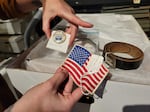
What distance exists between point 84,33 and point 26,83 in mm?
263

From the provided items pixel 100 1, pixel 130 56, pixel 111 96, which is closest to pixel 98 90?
pixel 111 96

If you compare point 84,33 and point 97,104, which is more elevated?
point 84,33

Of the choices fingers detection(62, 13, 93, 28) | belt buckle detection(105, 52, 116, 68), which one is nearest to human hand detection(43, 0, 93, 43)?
fingers detection(62, 13, 93, 28)

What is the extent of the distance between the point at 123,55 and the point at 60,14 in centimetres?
22

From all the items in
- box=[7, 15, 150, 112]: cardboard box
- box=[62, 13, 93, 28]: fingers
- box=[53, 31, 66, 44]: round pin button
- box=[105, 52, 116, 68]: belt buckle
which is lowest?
box=[7, 15, 150, 112]: cardboard box

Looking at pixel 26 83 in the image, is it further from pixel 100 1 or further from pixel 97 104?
pixel 100 1

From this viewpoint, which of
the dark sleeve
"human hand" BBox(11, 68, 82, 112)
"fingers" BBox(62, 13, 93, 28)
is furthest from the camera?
the dark sleeve

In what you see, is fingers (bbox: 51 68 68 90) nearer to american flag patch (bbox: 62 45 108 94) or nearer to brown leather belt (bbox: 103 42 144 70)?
american flag patch (bbox: 62 45 108 94)

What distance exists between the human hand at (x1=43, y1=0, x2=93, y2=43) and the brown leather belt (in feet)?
0.32

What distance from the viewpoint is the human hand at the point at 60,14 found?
0.61 m

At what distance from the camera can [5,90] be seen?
25.6 inches

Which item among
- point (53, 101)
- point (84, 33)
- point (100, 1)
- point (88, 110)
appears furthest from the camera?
point (100, 1)

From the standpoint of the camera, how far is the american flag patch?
1.74 feet

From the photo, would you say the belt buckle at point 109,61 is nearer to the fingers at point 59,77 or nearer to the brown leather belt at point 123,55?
the brown leather belt at point 123,55
